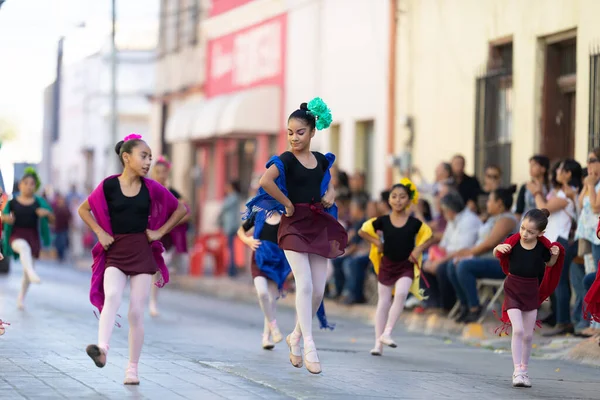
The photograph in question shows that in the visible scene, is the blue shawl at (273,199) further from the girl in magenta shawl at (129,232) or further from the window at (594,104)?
the window at (594,104)

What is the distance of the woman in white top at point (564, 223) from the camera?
1512 centimetres

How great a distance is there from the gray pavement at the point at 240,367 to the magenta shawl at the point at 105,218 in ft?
2.10

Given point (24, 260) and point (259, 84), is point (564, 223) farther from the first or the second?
point (259, 84)

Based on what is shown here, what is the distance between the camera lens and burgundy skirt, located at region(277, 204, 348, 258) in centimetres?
1088

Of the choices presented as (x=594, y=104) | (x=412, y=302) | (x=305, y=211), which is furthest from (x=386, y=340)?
(x=594, y=104)

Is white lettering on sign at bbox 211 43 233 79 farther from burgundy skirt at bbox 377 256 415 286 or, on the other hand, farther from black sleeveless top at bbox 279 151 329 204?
black sleeveless top at bbox 279 151 329 204

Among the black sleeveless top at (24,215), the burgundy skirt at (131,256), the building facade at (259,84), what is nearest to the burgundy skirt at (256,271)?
the burgundy skirt at (131,256)

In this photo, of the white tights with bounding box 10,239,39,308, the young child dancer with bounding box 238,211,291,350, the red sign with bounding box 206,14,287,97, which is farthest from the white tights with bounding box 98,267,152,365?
the red sign with bounding box 206,14,287,97

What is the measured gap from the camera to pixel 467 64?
21.9m

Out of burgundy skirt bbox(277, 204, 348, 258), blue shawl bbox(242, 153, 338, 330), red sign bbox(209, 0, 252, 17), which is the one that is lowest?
burgundy skirt bbox(277, 204, 348, 258)

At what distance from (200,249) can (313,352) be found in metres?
20.0

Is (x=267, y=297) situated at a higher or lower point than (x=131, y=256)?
lower

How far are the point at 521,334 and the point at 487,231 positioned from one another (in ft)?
19.4

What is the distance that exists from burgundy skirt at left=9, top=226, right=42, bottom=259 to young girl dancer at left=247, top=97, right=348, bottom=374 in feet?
27.3
